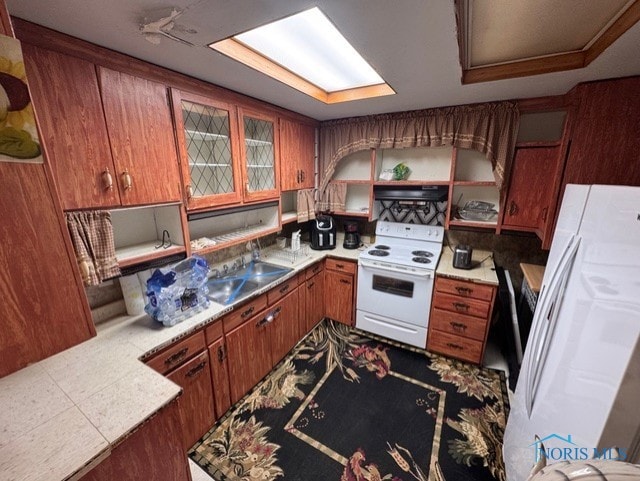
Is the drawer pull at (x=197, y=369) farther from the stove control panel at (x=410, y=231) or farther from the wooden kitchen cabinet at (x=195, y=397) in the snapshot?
the stove control panel at (x=410, y=231)

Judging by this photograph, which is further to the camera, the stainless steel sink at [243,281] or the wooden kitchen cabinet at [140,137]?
the stainless steel sink at [243,281]

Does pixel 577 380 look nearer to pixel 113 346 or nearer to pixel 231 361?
pixel 231 361

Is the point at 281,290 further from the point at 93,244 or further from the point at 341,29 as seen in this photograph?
the point at 341,29

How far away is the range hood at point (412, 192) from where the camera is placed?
8.10 ft

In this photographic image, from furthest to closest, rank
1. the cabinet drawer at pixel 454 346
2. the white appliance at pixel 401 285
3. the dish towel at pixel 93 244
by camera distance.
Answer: the white appliance at pixel 401 285 → the cabinet drawer at pixel 454 346 → the dish towel at pixel 93 244

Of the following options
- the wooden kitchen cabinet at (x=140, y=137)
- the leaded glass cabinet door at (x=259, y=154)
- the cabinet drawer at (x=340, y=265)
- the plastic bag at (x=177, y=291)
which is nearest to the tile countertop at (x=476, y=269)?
the cabinet drawer at (x=340, y=265)

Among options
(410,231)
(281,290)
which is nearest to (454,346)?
(410,231)

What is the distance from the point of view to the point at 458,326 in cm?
225

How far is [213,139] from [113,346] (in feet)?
4.45

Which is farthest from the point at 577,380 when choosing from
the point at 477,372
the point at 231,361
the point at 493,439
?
the point at 231,361

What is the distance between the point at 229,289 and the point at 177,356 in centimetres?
66

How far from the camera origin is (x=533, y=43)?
4.21ft

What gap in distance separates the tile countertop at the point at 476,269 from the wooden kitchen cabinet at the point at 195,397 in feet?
6.41

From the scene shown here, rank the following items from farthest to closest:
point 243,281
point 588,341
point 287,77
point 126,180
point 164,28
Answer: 1. point 243,281
2. point 287,77
3. point 126,180
4. point 164,28
5. point 588,341
